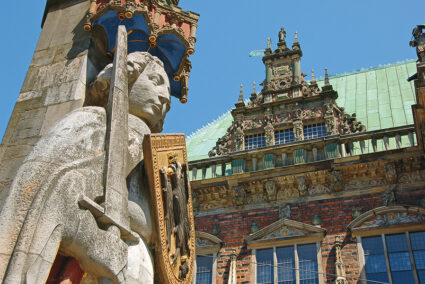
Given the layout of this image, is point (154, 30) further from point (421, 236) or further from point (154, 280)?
point (421, 236)

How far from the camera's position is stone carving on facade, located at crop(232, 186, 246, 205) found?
1305cm

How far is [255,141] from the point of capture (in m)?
15.4

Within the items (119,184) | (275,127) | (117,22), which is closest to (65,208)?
(119,184)

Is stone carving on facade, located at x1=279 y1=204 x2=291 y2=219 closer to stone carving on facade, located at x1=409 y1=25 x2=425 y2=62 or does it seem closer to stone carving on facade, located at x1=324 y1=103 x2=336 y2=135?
stone carving on facade, located at x1=324 y1=103 x2=336 y2=135

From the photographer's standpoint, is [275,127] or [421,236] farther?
[275,127]

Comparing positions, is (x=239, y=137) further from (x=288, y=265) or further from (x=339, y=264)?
(x=339, y=264)

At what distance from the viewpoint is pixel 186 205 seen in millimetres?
3846

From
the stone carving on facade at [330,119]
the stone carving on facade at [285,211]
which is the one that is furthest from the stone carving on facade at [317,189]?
the stone carving on facade at [330,119]

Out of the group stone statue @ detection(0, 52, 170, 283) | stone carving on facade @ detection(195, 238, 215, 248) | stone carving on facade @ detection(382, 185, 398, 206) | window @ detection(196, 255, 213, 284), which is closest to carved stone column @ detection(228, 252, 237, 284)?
window @ detection(196, 255, 213, 284)

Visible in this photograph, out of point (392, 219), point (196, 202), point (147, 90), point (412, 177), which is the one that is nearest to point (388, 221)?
point (392, 219)

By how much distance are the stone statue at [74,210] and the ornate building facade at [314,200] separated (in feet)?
28.6

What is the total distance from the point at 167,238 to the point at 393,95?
15.5 metres

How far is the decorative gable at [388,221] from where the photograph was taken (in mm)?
11328

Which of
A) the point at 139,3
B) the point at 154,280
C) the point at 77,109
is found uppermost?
the point at 139,3
